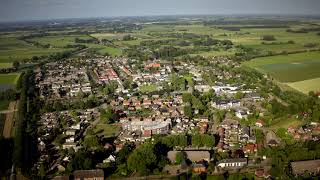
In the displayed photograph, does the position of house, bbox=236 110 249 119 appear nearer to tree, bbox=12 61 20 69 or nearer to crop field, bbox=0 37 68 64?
tree, bbox=12 61 20 69

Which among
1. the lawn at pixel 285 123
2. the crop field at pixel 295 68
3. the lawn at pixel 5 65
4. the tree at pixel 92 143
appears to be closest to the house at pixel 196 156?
the tree at pixel 92 143

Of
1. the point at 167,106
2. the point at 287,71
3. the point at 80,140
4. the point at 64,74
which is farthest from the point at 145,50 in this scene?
the point at 80,140

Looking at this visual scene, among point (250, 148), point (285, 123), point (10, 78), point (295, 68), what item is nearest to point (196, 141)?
point (250, 148)

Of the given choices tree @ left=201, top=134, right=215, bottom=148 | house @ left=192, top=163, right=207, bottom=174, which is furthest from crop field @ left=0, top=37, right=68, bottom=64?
house @ left=192, top=163, right=207, bottom=174

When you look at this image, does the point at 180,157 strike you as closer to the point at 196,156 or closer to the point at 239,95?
the point at 196,156

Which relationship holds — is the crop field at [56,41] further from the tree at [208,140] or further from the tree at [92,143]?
the tree at [208,140]

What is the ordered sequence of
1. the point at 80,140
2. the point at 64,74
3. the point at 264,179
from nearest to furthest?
the point at 264,179, the point at 80,140, the point at 64,74

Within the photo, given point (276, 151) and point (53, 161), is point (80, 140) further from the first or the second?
point (276, 151)
